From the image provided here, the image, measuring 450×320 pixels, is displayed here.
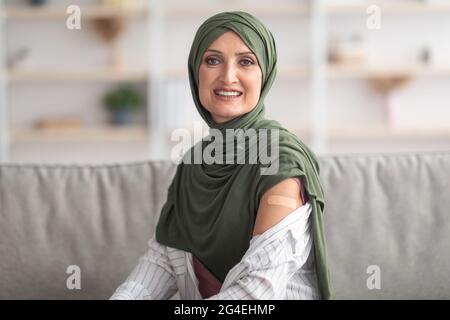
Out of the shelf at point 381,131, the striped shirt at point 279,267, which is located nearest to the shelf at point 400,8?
the shelf at point 381,131

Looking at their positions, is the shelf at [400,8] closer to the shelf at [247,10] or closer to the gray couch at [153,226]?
the shelf at [247,10]

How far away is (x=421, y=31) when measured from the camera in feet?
16.6

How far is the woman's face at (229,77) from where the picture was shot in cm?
121

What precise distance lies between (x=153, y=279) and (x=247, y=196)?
0.32 meters

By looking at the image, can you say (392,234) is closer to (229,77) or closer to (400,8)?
(229,77)

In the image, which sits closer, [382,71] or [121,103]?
[382,71]

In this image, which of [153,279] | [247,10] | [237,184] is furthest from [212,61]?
[247,10]

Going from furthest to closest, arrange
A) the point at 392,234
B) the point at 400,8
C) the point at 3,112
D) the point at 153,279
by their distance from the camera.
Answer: the point at 3,112
the point at 400,8
the point at 392,234
the point at 153,279

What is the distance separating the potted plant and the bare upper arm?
3.88m

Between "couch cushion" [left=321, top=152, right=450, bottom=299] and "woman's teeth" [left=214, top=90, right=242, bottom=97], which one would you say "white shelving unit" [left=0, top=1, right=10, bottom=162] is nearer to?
"couch cushion" [left=321, top=152, right=450, bottom=299]

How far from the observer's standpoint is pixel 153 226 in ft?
6.14

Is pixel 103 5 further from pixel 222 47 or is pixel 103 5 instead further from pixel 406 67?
pixel 222 47
